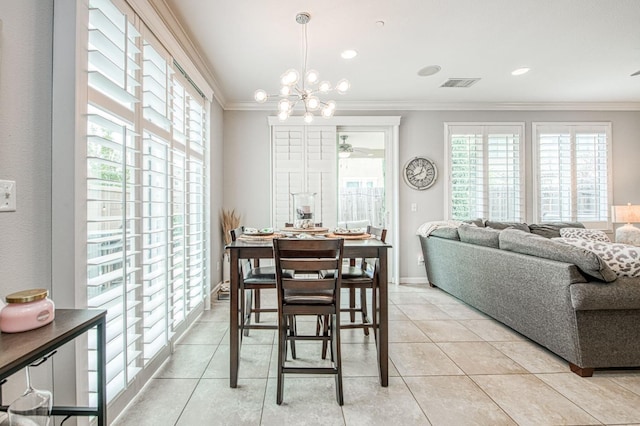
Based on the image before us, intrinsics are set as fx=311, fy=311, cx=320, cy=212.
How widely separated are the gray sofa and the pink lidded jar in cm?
272

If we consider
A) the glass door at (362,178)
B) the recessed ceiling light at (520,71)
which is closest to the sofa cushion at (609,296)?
the recessed ceiling light at (520,71)

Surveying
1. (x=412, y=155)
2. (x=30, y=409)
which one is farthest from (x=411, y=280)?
(x=30, y=409)

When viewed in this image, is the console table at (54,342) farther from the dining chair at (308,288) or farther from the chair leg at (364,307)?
the chair leg at (364,307)

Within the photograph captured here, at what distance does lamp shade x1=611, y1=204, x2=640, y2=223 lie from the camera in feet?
14.0

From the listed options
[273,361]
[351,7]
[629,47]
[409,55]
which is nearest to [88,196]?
[273,361]

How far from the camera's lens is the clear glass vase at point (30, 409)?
2.88ft

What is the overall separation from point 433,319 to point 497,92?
125 inches

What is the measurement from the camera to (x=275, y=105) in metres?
4.48

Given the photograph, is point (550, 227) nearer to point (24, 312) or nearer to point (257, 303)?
point (257, 303)

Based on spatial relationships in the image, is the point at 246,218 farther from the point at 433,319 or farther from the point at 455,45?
the point at 455,45

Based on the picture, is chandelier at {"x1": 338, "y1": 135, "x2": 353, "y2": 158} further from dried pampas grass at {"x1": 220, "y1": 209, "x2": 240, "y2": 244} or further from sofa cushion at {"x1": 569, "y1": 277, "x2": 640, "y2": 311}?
sofa cushion at {"x1": 569, "y1": 277, "x2": 640, "y2": 311}

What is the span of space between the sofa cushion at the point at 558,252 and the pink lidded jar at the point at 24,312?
9.05 feet

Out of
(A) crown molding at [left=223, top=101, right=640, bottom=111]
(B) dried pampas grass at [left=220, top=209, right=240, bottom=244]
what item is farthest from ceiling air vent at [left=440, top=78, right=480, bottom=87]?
(B) dried pampas grass at [left=220, top=209, right=240, bottom=244]

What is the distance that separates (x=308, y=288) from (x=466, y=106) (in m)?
4.15
